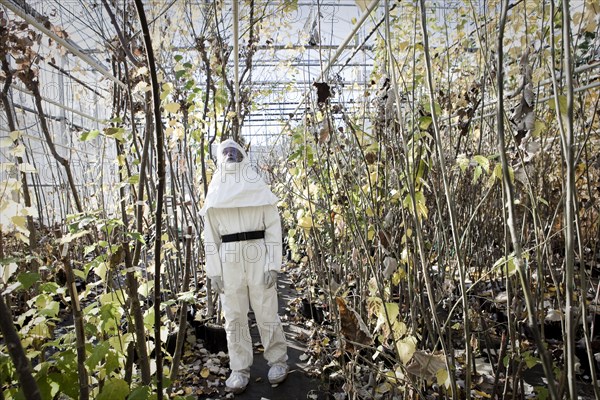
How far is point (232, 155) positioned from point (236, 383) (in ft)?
4.52

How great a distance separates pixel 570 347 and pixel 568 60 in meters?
0.46

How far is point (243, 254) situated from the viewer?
2.52 meters

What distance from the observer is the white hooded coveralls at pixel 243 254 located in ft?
8.20

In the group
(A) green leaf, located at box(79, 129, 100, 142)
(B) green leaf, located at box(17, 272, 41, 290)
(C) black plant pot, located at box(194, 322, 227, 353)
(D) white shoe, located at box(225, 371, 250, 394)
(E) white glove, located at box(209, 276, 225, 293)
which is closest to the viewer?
(B) green leaf, located at box(17, 272, 41, 290)

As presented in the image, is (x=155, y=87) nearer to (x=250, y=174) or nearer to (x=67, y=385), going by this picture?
(x=67, y=385)

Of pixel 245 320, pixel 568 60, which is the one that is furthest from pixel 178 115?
pixel 568 60

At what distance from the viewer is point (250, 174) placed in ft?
8.57

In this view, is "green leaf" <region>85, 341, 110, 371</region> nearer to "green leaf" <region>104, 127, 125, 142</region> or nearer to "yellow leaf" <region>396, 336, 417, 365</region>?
"green leaf" <region>104, 127, 125, 142</region>

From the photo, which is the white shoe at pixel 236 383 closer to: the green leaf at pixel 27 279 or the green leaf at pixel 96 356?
the green leaf at pixel 96 356

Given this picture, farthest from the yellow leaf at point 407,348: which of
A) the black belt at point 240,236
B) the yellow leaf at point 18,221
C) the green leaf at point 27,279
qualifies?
the black belt at point 240,236

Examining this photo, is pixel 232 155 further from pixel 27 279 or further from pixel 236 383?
pixel 27 279

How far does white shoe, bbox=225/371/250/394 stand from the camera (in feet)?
7.95

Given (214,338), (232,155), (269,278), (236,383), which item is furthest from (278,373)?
(232,155)

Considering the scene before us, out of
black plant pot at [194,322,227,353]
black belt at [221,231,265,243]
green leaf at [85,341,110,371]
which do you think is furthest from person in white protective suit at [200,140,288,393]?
green leaf at [85,341,110,371]
